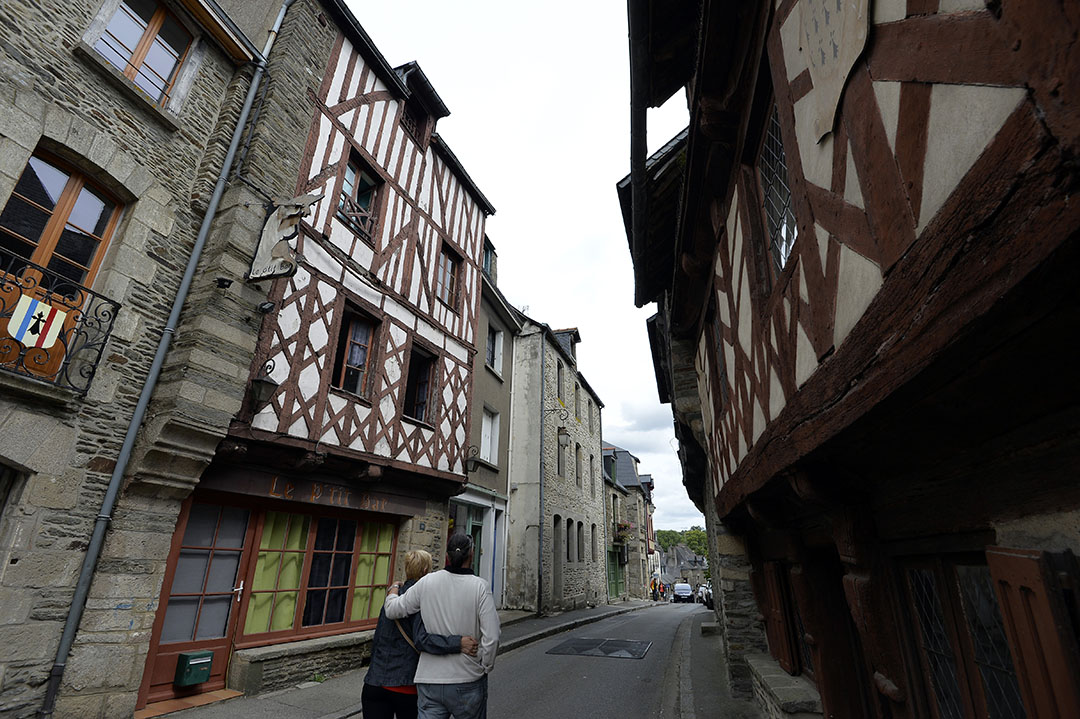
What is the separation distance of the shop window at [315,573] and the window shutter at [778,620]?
208 inches

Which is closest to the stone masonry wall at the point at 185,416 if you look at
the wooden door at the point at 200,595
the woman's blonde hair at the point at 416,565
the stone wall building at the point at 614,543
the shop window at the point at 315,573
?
the wooden door at the point at 200,595

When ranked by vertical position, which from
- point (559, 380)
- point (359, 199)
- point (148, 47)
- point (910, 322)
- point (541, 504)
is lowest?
point (910, 322)

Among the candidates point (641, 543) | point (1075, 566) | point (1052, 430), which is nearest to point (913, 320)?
point (1052, 430)

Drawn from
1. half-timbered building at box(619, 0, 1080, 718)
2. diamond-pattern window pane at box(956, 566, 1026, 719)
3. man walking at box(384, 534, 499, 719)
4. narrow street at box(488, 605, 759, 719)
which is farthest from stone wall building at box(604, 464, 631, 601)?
diamond-pattern window pane at box(956, 566, 1026, 719)

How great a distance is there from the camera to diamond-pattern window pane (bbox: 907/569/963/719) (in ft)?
7.27

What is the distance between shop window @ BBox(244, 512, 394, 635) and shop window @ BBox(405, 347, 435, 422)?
1.95 meters

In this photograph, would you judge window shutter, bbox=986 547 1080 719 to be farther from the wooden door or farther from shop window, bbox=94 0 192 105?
shop window, bbox=94 0 192 105

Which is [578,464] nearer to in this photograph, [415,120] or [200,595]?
[415,120]

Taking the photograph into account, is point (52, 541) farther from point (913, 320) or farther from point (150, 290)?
point (913, 320)

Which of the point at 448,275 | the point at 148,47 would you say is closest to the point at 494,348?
the point at 448,275

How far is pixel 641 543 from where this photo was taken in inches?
1184

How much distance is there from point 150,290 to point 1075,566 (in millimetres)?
6670

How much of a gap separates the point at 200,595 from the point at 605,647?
675 centimetres

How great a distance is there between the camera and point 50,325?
4.29 meters
